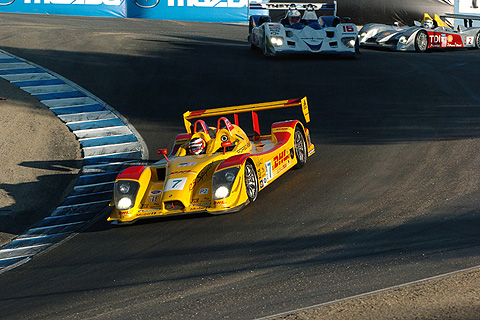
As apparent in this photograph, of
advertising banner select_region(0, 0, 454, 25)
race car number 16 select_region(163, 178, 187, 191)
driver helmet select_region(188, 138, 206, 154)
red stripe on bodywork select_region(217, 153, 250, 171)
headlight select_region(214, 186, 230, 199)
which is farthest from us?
advertising banner select_region(0, 0, 454, 25)

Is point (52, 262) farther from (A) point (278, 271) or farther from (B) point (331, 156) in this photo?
(B) point (331, 156)

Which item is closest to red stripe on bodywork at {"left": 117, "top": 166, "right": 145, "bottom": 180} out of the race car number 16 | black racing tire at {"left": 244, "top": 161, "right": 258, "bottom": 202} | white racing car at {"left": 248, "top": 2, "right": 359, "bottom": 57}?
the race car number 16

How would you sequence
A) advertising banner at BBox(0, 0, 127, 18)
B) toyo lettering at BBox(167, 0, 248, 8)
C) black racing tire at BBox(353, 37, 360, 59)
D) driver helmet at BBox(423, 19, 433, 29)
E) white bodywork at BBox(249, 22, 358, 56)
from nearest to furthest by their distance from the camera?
1. white bodywork at BBox(249, 22, 358, 56)
2. black racing tire at BBox(353, 37, 360, 59)
3. driver helmet at BBox(423, 19, 433, 29)
4. advertising banner at BBox(0, 0, 127, 18)
5. toyo lettering at BBox(167, 0, 248, 8)

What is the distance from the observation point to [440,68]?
1802 centimetres

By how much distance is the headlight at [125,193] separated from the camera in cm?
895

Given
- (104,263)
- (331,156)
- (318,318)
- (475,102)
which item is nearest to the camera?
(318,318)

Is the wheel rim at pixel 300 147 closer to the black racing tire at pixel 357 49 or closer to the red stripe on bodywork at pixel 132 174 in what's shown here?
the red stripe on bodywork at pixel 132 174

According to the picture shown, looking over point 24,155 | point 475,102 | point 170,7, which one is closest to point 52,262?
point 24,155

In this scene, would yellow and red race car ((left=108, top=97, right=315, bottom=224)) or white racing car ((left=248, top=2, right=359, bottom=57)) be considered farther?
white racing car ((left=248, top=2, right=359, bottom=57))

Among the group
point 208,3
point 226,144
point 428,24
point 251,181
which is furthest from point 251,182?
point 208,3

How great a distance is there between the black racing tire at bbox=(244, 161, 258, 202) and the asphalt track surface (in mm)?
Result: 156

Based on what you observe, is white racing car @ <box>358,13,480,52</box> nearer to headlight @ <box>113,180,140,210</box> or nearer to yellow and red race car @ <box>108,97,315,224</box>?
yellow and red race car @ <box>108,97,315,224</box>

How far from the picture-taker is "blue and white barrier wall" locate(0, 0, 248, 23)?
1168 inches

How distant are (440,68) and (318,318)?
13.9 meters
